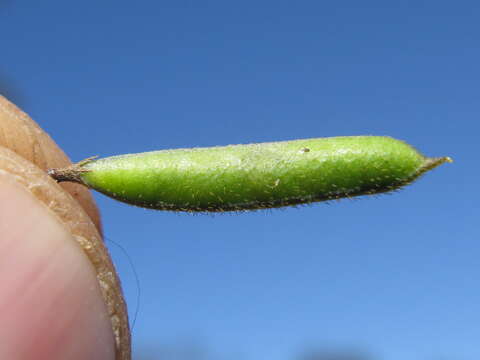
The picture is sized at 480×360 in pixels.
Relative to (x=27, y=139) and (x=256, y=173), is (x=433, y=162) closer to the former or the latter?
(x=256, y=173)

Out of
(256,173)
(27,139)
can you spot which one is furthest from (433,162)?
(27,139)

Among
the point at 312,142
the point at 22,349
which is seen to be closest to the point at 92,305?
the point at 22,349

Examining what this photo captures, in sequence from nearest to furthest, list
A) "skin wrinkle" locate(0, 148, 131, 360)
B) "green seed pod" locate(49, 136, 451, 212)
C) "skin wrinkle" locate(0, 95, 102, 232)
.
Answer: "skin wrinkle" locate(0, 148, 131, 360)
"green seed pod" locate(49, 136, 451, 212)
"skin wrinkle" locate(0, 95, 102, 232)

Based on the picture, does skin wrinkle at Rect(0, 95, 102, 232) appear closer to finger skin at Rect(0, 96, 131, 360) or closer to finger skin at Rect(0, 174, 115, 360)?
finger skin at Rect(0, 96, 131, 360)

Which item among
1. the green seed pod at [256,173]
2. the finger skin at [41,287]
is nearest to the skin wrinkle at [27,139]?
the green seed pod at [256,173]

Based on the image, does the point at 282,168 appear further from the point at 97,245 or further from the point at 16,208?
the point at 16,208

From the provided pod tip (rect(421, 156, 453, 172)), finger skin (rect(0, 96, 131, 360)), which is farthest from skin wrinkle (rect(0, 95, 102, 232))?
pod tip (rect(421, 156, 453, 172))
